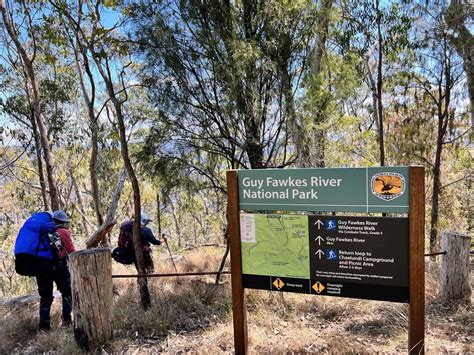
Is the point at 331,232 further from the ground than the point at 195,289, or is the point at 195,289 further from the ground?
the point at 331,232

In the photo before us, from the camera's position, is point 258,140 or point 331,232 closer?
point 331,232

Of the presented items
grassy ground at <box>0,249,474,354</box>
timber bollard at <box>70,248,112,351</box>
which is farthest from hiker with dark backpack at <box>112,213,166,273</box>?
timber bollard at <box>70,248,112,351</box>

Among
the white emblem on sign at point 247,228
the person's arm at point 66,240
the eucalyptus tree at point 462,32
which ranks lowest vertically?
the person's arm at point 66,240

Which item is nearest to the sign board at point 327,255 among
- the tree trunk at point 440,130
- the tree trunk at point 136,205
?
the tree trunk at point 136,205

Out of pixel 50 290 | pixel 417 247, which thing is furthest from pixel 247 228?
pixel 50 290

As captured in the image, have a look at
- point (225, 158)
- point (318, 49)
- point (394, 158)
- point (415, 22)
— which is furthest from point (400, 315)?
point (394, 158)

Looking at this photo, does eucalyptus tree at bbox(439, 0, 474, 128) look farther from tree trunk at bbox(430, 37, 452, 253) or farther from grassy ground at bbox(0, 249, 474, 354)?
grassy ground at bbox(0, 249, 474, 354)

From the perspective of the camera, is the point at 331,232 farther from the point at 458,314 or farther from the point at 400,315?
the point at 458,314

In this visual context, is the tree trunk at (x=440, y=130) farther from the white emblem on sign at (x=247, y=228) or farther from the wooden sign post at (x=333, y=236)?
the white emblem on sign at (x=247, y=228)

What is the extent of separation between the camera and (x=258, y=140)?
226 inches

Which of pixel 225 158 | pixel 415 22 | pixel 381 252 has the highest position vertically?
pixel 415 22

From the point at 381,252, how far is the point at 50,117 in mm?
12131

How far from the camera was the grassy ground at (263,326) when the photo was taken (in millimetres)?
3953

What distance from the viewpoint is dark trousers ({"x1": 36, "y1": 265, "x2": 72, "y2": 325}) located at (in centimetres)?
518
